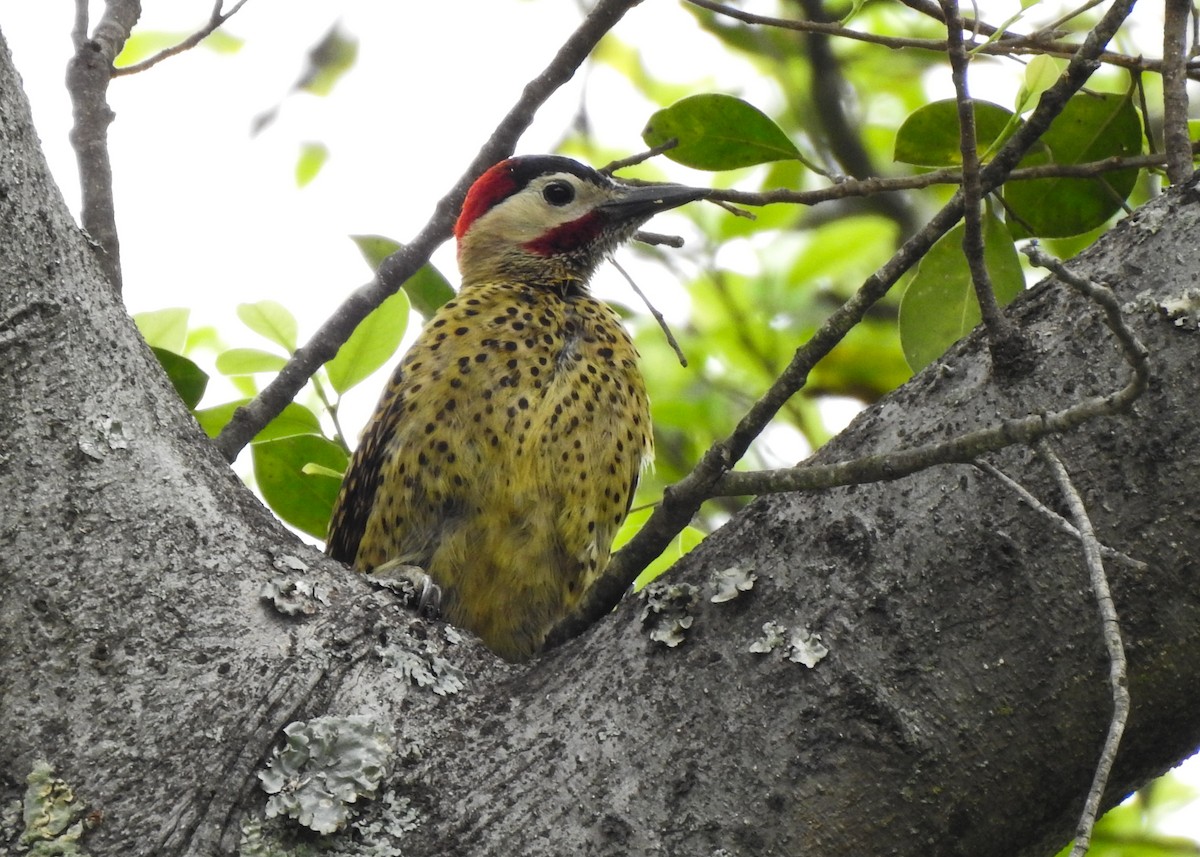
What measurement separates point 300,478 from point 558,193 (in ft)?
4.81

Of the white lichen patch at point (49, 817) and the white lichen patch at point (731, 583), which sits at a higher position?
the white lichen patch at point (731, 583)

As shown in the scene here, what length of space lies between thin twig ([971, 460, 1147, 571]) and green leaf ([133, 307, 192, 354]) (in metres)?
2.00

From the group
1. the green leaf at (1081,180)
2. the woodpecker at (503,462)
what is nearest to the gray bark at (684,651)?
the green leaf at (1081,180)

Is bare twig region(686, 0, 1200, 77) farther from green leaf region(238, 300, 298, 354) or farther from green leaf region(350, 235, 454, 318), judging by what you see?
green leaf region(238, 300, 298, 354)

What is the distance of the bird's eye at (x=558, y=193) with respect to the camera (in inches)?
167

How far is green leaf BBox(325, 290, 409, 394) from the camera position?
326cm

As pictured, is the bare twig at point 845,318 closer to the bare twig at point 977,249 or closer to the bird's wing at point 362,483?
the bare twig at point 977,249

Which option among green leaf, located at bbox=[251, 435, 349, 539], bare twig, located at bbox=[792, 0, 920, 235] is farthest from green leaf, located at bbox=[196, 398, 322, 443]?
bare twig, located at bbox=[792, 0, 920, 235]

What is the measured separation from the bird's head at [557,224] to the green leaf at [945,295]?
1.38 meters

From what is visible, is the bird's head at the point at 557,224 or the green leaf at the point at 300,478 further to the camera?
the bird's head at the point at 557,224

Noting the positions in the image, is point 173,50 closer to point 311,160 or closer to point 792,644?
point 792,644

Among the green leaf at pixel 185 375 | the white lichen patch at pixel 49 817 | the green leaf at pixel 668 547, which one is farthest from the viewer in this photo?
the green leaf at pixel 668 547

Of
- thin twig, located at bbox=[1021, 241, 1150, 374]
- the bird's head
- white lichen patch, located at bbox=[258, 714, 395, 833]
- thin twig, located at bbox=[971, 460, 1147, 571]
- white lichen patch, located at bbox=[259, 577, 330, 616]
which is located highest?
the bird's head

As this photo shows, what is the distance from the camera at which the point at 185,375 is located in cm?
277
